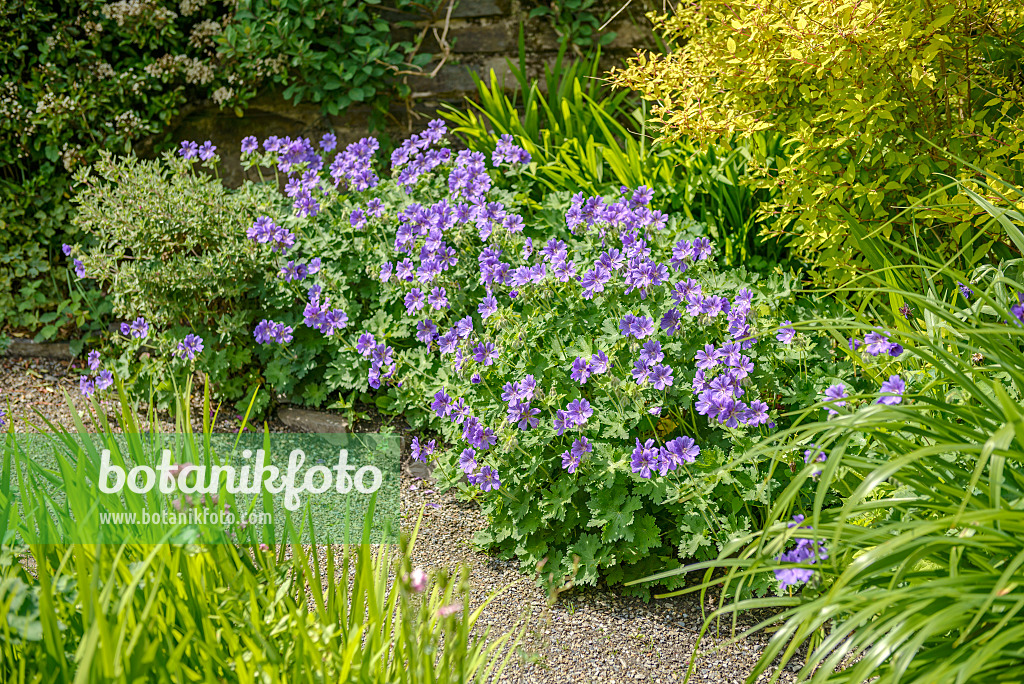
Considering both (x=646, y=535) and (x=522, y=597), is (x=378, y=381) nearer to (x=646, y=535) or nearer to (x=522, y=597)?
(x=522, y=597)

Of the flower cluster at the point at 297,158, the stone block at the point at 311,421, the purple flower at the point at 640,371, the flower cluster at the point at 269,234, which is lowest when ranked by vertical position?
the stone block at the point at 311,421

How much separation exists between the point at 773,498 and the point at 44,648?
174cm

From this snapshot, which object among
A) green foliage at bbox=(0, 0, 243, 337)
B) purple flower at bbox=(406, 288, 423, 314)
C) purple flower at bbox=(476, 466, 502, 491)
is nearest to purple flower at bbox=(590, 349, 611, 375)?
purple flower at bbox=(476, 466, 502, 491)

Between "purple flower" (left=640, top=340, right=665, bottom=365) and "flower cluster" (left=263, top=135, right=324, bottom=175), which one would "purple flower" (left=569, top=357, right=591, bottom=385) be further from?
"flower cluster" (left=263, top=135, right=324, bottom=175)

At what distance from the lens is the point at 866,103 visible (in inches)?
95.6

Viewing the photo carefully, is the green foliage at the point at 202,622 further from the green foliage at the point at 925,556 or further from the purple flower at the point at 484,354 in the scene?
the purple flower at the point at 484,354

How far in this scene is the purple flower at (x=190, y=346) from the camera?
3.16 metres

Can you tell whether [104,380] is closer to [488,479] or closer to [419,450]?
[419,450]

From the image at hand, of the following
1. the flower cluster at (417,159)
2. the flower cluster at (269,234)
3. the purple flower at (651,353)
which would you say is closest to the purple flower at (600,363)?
the purple flower at (651,353)

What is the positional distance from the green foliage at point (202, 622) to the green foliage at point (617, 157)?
2.20 meters

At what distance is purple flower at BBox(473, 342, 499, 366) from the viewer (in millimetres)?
2545

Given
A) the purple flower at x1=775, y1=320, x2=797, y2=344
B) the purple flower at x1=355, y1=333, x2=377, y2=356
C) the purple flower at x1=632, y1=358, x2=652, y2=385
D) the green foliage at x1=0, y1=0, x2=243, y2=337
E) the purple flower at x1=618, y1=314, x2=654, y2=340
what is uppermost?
the green foliage at x1=0, y1=0, x2=243, y2=337

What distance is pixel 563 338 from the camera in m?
2.63

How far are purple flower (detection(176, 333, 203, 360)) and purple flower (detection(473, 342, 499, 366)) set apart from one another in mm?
1293
